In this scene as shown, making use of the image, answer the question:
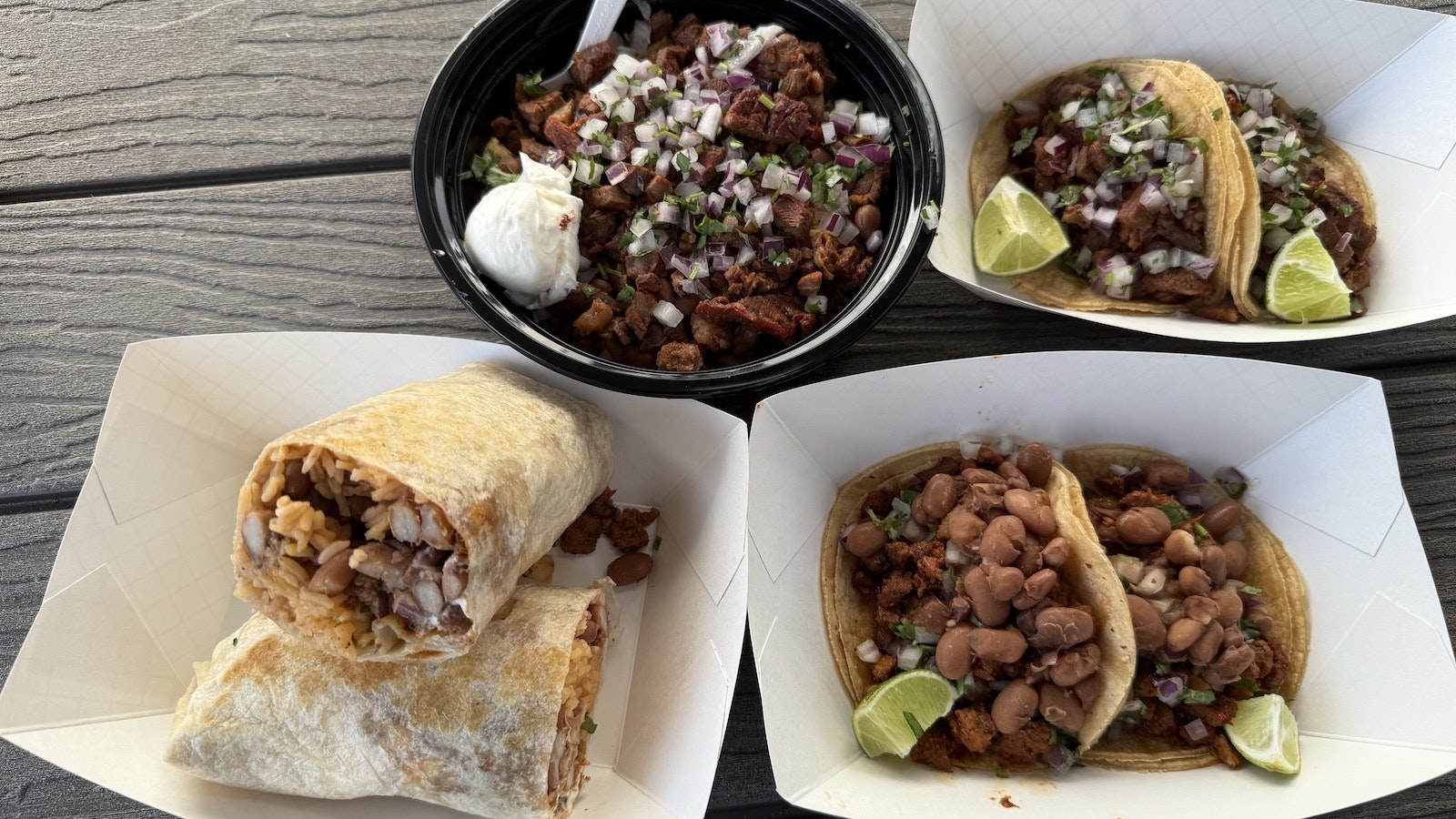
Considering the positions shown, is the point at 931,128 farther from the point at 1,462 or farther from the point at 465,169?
the point at 1,462

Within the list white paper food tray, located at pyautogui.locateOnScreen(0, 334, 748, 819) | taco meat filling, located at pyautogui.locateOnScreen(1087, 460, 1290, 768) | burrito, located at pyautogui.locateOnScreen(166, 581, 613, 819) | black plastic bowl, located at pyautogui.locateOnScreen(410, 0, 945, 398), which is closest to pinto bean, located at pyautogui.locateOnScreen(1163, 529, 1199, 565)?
taco meat filling, located at pyautogui.locateOnScreen(1087, 460, 1290, 768)

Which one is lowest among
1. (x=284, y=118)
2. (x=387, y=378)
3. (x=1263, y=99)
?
(x=387, y=378)

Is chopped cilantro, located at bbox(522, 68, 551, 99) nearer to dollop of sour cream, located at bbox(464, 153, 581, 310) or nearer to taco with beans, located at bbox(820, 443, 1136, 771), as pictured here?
dollop of sour cream, located at bbox(464, 153, 581, 310)

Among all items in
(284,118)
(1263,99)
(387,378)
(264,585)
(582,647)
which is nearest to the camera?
(264,585)

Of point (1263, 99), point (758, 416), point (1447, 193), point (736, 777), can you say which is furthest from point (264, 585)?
point (1447, 193)

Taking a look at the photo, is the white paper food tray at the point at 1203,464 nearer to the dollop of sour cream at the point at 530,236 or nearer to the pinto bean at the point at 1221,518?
the pinto bean at the point at 1221,518

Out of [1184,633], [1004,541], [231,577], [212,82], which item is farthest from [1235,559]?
[212,82]
